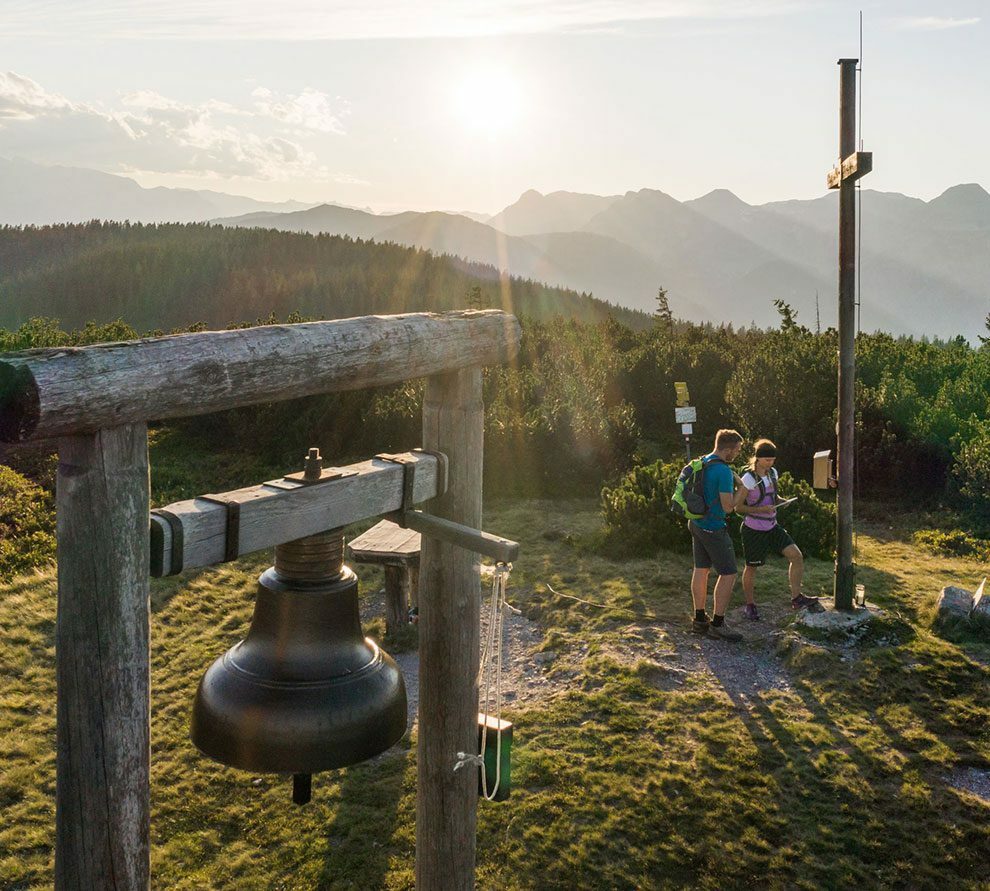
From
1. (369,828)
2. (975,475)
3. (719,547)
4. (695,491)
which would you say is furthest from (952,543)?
(369,828)

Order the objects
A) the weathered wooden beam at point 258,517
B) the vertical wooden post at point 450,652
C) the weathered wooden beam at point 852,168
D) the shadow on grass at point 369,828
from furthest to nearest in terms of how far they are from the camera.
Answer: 1. the weathered wooden beam at point 852,168
2. the shadow on grass at point 369,828
3. the vertical wooden post at point 450,652
4. the weathered wooden beam at point 258,517

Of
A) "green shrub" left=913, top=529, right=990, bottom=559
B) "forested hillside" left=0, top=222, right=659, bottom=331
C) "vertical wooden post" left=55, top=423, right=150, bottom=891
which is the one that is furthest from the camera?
"forested hillside" left=0, top=222, right=659, bottom=331

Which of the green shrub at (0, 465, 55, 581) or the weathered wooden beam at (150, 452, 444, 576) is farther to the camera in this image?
the green shrub at (0, 465, 55, 581)

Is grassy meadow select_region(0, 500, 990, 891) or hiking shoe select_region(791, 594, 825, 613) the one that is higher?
hiking shoe select_region(791, 594, 825, 613)

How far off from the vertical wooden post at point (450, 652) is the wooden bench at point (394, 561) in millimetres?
4220

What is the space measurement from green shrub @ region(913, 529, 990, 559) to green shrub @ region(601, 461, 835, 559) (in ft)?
5.19

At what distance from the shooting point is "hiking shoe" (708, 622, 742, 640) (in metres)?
7.75

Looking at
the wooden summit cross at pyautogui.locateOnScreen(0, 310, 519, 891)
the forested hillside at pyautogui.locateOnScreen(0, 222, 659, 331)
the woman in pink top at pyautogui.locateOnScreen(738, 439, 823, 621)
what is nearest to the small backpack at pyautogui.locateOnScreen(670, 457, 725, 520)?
the woman in pink top at pyautogui.locateOnScreen(738, 439, 823, 621)

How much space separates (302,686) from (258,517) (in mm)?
425

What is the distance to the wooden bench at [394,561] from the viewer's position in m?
7.73

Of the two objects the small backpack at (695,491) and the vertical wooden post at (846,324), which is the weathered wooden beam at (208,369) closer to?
the small backpack at (695,491)

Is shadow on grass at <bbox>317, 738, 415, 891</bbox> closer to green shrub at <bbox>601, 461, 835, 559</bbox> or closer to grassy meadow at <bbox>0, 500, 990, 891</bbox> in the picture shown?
grassy meadow at <bbox>0, 500, 990, 891</bbox>

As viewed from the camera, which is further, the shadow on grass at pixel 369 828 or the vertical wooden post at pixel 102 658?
the shadow on grass at pixel 369 828

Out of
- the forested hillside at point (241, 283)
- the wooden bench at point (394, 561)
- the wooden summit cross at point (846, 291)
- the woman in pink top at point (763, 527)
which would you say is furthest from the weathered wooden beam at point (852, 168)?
the forested hillside at point (241, 283)
